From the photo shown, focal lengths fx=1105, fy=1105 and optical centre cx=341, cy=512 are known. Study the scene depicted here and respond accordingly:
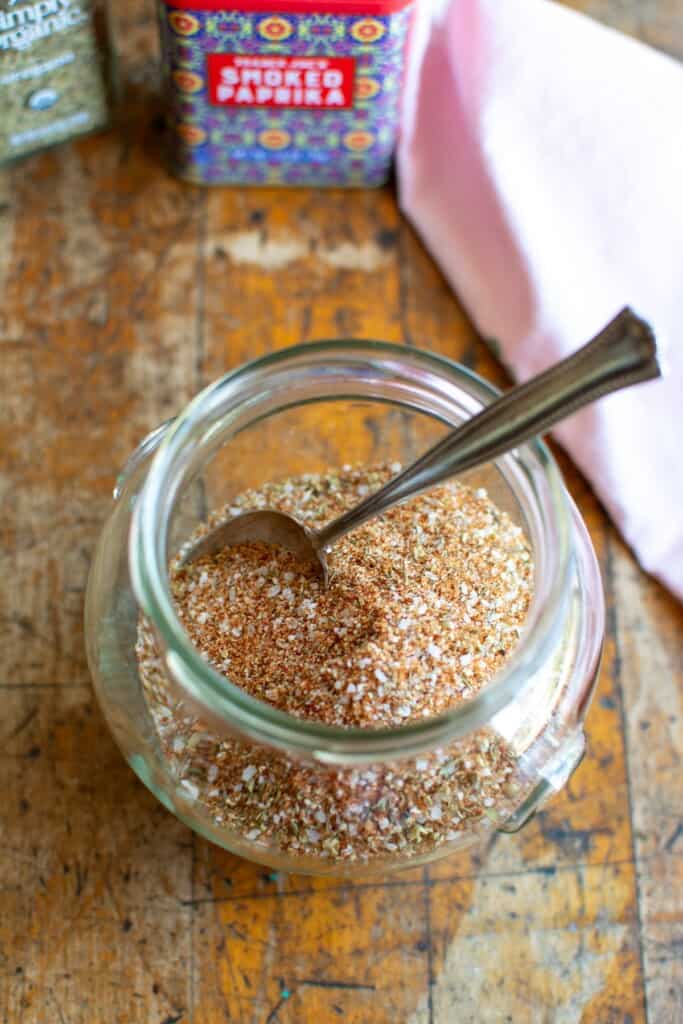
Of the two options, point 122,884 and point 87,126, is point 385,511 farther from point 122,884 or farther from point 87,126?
point 87,126

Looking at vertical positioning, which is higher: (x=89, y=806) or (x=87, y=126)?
(x=87, y=126)

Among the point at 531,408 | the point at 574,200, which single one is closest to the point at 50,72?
the point at 574,200

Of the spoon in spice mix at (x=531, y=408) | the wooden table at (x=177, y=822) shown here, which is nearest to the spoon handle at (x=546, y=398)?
the spoon in spice mix at (x=531, y=408)

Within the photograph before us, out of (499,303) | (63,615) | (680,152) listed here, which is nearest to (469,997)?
(63,615)

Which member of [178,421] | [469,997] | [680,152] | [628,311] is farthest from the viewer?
[680,152]

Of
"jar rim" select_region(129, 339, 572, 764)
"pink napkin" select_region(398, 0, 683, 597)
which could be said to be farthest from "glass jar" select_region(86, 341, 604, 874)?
"pink napkin" select_region(398, 0, 683, 597)

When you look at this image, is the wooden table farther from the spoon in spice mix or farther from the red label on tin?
the spoon in spice mix
